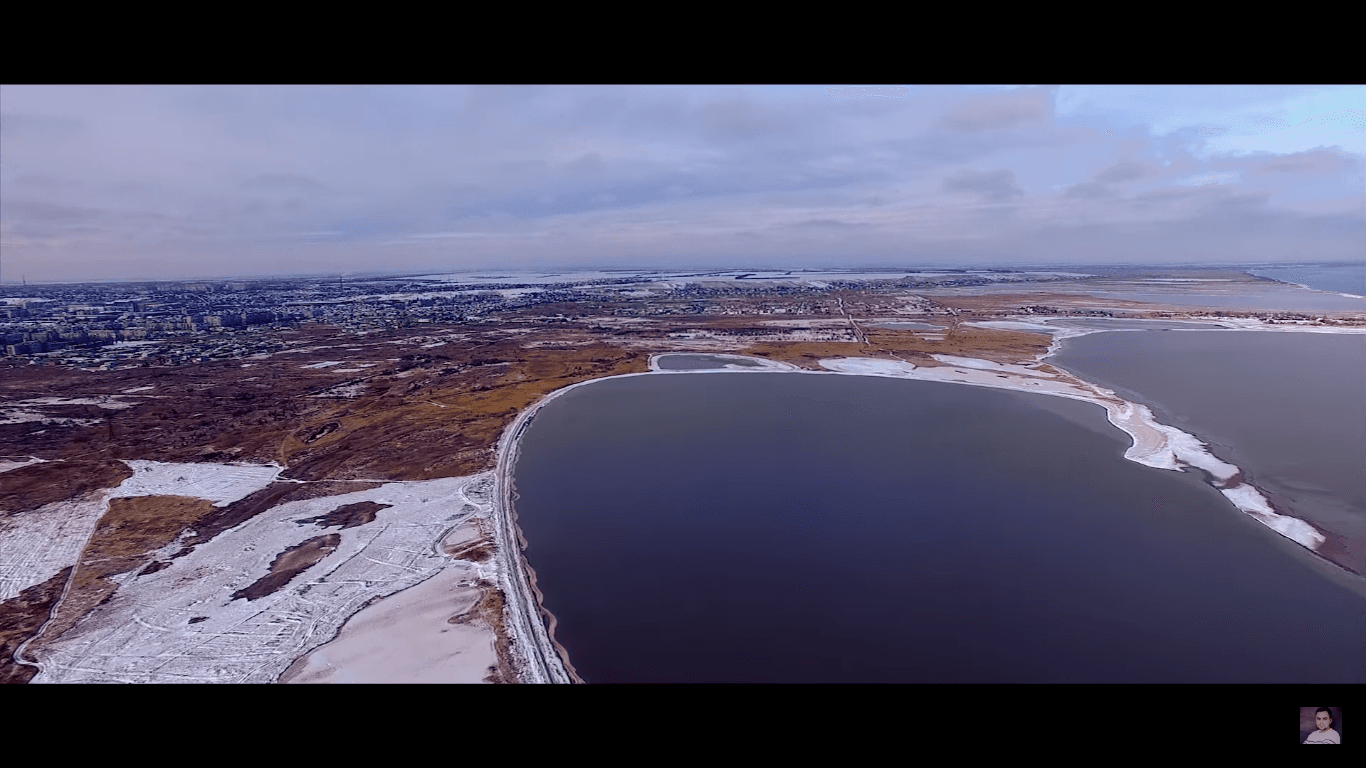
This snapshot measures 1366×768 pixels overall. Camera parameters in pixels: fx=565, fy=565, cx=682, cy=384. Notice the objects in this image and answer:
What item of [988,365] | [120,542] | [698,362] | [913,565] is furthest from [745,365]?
[120,542]

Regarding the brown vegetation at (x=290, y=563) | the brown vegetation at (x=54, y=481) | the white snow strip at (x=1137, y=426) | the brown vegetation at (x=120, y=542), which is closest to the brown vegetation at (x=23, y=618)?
the brown vegetation at (x=120, y=542)

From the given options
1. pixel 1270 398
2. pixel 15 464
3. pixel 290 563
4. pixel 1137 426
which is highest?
pixel 1270 398

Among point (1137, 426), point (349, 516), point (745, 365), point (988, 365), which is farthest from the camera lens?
point (745, 365)

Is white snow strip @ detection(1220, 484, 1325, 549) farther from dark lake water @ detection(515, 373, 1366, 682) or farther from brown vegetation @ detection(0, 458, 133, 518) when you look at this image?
brown vegetation @ detection(0, 458, 133, 518)

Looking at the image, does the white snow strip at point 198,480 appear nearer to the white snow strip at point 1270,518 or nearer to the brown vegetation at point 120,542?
the brown vegetation at point 120,542

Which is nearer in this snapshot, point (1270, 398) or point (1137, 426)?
point (1137, 426)

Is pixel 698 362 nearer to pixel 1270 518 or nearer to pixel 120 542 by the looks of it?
pixel 1270 518
